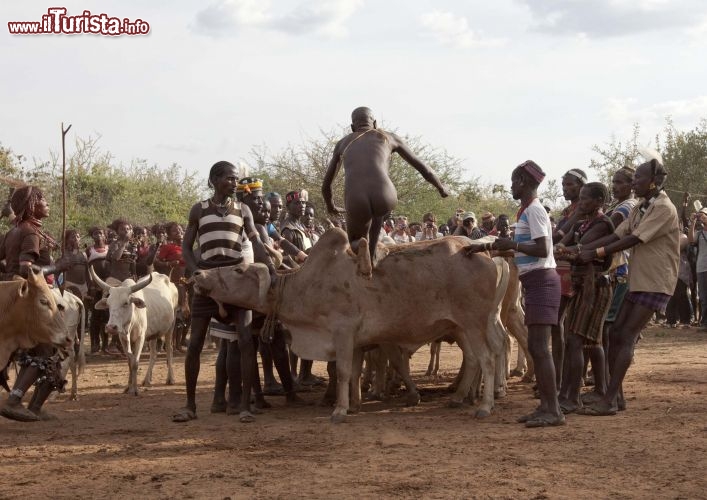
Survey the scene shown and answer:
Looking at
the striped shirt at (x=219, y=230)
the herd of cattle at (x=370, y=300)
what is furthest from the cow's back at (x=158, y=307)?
the striped shirt at (x=219, y=230)

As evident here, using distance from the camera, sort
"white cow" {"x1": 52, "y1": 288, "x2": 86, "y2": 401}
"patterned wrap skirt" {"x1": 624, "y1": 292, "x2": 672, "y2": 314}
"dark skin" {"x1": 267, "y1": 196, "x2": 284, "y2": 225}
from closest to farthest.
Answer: "patterned wrap skirt" {"x1": 624, "y1": 292, "x2": 672, "y2": 314} → "white cow" {"x1": 52, "y1": 288, "x2": 86, "y2": 401} → "dark skin" {"x1": 267, "y1": 196, "x2": 284, "y2": 225}

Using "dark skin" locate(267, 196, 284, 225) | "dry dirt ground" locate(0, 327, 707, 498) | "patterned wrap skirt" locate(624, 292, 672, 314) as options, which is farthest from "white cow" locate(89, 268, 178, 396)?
"patterned wrap skirt" locate(624, 292, 672, 314)

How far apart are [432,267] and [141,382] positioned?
5.45m

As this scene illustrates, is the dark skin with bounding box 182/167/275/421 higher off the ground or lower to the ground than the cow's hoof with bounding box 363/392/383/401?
higher

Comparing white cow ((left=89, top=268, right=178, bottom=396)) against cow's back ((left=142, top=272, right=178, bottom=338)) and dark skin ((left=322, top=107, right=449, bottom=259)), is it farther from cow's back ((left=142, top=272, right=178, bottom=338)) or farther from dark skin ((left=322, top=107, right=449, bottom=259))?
dark skin ((left=322, top=107, right=449, bottom=259))

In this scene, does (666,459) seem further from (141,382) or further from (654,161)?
(141,382)

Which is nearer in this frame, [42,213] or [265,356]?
[42,213]

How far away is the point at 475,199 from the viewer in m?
39.6

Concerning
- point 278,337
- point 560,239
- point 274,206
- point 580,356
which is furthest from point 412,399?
point 274,206

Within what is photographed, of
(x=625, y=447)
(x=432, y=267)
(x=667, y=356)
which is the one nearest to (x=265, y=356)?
(x=432, y=267)

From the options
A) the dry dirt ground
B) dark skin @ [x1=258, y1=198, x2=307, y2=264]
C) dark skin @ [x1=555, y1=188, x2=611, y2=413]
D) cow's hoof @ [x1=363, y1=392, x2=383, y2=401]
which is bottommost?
the dry dirt ground

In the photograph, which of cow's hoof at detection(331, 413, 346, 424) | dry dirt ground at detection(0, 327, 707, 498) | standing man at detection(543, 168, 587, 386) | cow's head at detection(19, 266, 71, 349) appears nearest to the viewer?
dry dirt ground at detection(0, 327, 707, 498)

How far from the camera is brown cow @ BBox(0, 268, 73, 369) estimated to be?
868 cm

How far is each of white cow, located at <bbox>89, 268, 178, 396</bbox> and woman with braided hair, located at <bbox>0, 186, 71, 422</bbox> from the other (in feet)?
8.33
